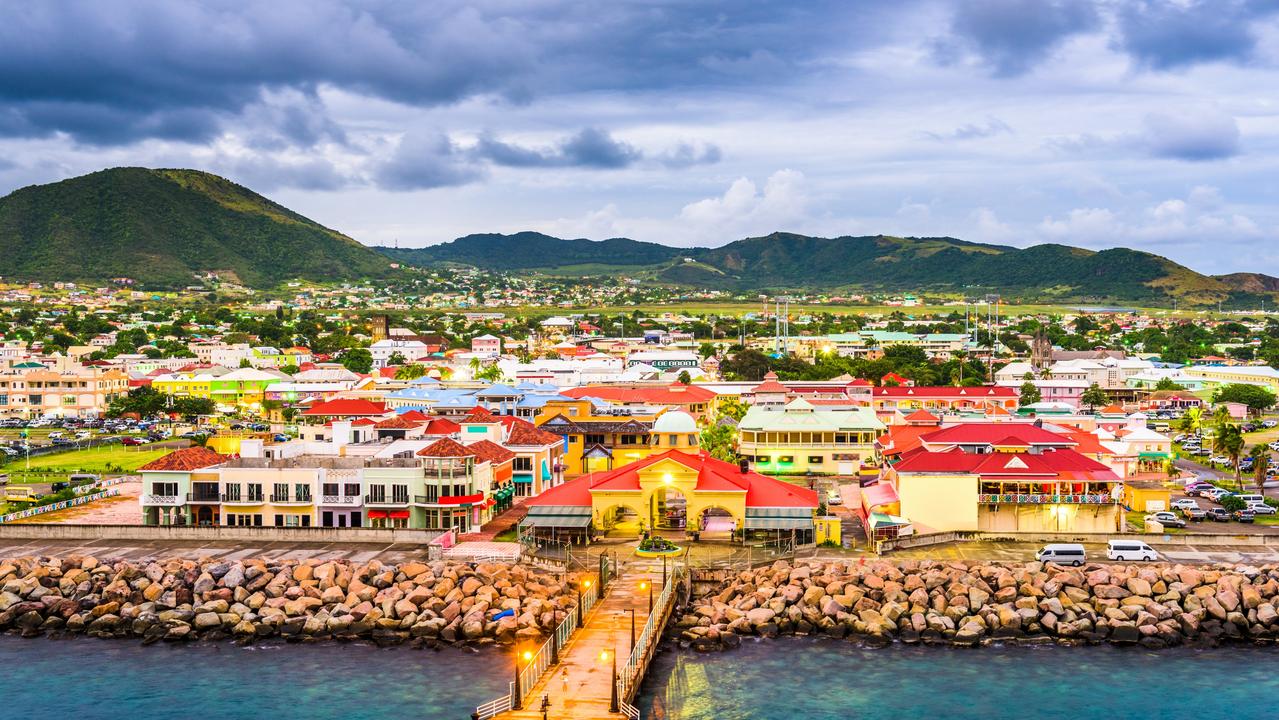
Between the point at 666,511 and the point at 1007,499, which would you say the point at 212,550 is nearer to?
the point at 666,511

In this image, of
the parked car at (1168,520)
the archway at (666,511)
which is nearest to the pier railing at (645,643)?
the archway at (666,511)

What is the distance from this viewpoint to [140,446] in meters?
91.4

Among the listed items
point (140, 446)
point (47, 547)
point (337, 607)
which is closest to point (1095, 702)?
point (337, 607)

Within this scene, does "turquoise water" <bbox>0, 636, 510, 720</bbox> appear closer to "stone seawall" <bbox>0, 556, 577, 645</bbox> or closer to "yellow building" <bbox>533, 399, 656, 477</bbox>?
"stone seawall" <bbox>0, 556, 577, 645</bbox>

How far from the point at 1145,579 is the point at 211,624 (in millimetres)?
30750

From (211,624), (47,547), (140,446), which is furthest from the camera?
(140,446)

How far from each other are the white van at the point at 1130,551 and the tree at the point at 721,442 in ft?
80.2

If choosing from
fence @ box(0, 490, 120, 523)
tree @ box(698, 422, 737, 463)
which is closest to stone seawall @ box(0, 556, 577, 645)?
fence @ box(0, 490, 120, 523)

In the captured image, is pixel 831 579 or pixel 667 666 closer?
pixel 667 666

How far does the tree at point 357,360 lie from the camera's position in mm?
158750

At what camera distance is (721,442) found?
7394cm

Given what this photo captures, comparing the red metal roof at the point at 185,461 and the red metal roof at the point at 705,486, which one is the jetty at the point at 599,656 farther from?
the red metal roof at the point at 185,461

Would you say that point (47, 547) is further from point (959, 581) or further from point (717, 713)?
point (959, 581)

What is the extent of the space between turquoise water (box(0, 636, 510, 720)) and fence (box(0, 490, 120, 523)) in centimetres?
1904
